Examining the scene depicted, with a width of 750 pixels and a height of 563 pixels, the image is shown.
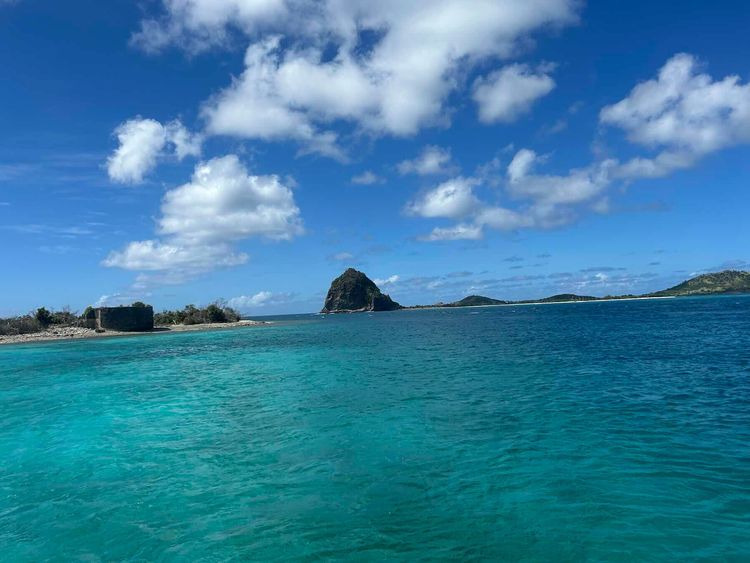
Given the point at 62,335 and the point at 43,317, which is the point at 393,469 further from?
the point at 43,317

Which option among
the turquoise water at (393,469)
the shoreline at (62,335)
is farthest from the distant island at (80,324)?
the turquoise water at (393,469)

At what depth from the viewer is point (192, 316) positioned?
10875 cm

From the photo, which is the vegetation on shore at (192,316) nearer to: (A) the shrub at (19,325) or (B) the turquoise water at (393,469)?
(A) the shrub at (19,325)

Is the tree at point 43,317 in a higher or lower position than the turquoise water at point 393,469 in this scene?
higher

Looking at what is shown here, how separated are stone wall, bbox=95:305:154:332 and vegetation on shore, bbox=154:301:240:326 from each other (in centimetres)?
2086

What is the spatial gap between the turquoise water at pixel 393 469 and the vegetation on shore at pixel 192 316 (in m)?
88.3

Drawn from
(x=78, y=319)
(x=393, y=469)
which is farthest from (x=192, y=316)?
(x=393, y=469)

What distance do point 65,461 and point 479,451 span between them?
12.1 meters

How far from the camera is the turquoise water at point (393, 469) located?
788 cm

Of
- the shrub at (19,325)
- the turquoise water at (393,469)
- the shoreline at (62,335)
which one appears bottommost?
the turquoise water at (393,469)

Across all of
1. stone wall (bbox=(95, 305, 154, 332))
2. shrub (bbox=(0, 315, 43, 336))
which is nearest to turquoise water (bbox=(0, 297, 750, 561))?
stone wall (bbox=(95, 305, 154, 332))

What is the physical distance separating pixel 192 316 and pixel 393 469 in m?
107

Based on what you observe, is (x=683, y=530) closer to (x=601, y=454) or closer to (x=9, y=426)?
(x=601, y=454)

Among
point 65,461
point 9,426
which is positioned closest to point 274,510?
point 65,461
